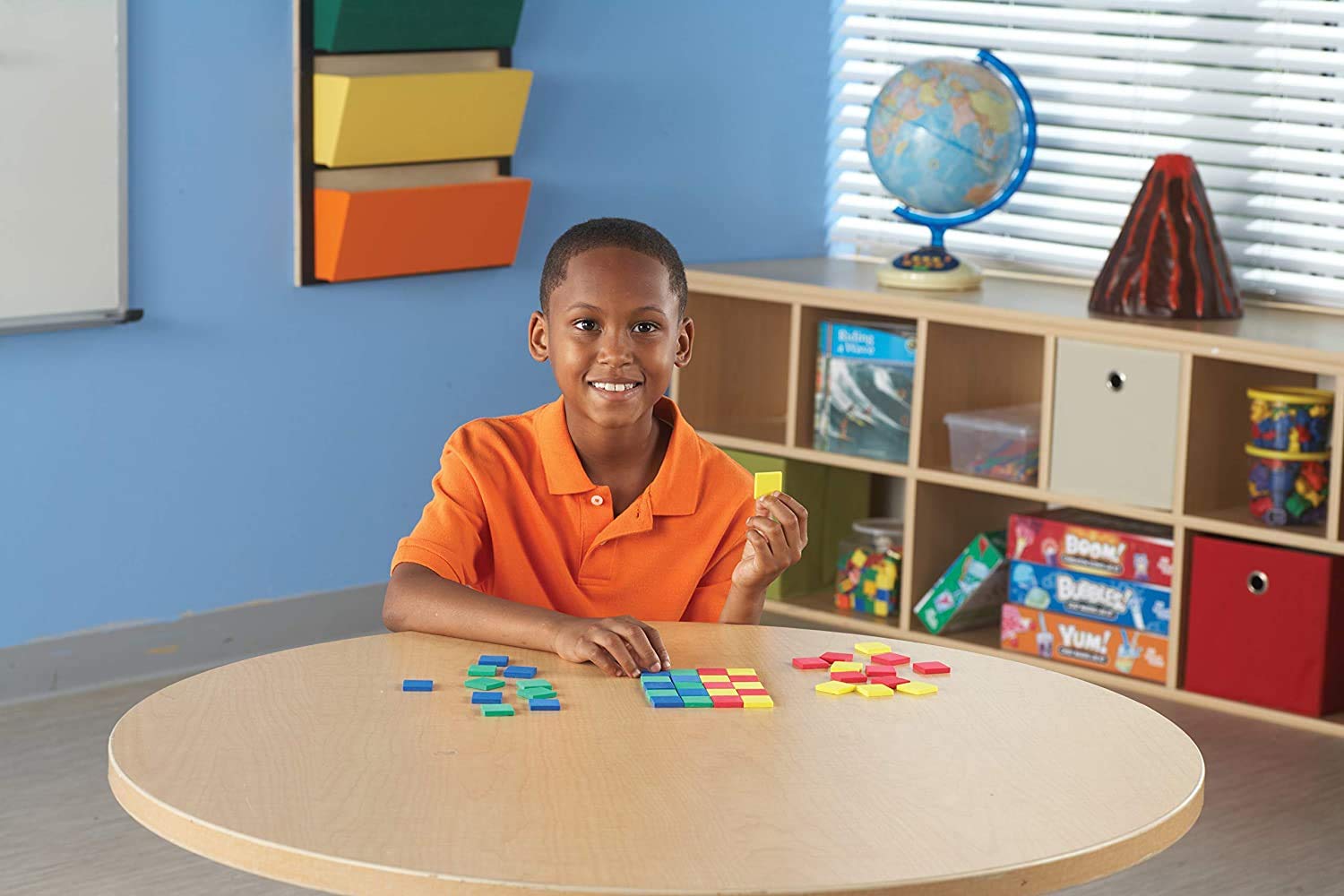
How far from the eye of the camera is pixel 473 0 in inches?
146

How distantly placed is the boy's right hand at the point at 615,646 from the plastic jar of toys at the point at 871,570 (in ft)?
7.67

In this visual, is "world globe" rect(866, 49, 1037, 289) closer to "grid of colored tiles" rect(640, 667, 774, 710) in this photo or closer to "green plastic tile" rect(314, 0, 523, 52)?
"green plastic tile" rect(314, 0, 523, 52)

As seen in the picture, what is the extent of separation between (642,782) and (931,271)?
272cm

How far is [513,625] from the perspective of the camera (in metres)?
1.74

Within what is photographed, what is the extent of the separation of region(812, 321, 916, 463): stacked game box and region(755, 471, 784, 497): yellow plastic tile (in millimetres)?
2155

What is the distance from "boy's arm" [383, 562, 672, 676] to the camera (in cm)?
165

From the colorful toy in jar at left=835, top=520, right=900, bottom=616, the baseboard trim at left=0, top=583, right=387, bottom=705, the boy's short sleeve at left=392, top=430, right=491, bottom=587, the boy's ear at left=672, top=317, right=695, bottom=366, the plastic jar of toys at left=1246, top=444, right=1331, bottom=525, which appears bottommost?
the baseboard trim at left=0, top=583, right=387, bottom=705

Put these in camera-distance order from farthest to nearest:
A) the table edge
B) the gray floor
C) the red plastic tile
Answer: the gray floor, the red plastic tile, the table edge

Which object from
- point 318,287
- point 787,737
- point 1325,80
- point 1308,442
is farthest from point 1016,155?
point 787,737

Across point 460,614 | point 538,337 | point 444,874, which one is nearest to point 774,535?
point 460,614

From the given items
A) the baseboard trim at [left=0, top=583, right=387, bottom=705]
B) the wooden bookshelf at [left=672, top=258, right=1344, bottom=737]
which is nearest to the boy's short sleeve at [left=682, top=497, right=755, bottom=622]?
the baseboard trim at [left=0, top=583, right=387, bottom=705]

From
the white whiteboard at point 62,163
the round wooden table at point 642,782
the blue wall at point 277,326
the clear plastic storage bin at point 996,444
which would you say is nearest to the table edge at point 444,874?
the round wooden table at point 642,782

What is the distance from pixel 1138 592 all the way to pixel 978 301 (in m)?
0.69

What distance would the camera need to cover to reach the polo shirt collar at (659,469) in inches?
77.5
